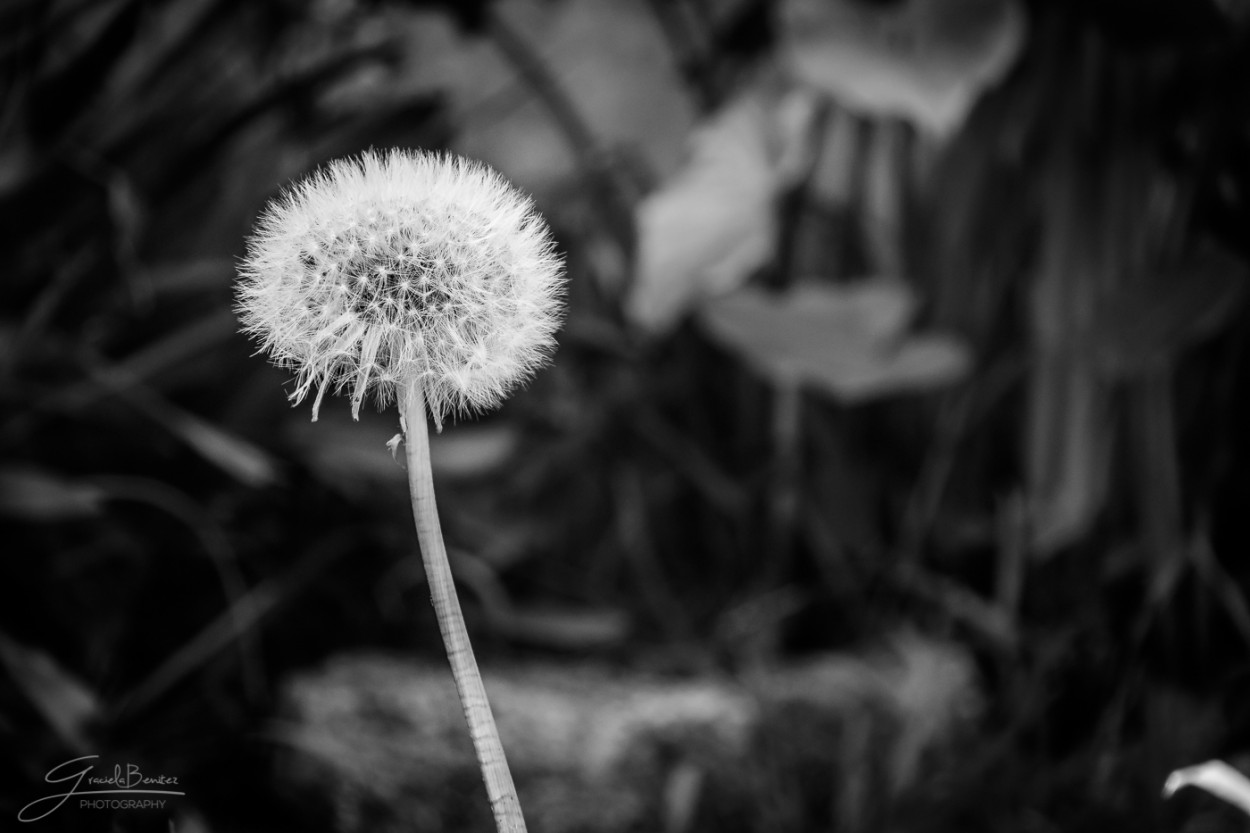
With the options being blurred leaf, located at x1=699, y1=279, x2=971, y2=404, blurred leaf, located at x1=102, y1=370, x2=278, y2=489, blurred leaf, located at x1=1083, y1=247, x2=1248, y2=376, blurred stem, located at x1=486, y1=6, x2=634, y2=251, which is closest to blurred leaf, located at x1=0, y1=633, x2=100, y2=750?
blurred leaf, located at x1=102, y1=370, x2=278, y2=489

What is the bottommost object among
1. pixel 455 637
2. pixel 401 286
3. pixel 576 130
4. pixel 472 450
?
pixel 455 637

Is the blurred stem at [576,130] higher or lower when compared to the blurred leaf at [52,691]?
higher

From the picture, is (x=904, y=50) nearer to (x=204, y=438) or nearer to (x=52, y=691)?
(x=204, y=438)

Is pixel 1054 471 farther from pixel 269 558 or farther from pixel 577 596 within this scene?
pixel 269 558

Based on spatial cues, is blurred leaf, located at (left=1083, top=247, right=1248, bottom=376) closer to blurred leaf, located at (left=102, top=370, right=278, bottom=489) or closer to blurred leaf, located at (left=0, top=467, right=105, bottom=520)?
blurred leaf, located at (left=102, top=370, right=278, bottom=489)

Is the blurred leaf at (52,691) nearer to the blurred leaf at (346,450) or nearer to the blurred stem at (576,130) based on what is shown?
the blurred leaf at (346,450)

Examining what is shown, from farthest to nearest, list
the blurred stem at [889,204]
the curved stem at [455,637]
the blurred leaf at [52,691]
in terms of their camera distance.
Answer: the blurred stem at [889,204], the blurred leaf at [52,691], the curved stem at [455,637]

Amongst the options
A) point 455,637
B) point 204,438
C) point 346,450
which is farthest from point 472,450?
point 455,637

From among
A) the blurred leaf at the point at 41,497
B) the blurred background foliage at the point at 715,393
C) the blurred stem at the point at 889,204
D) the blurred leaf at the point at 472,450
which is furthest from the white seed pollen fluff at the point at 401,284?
the blurred stem at the point at 889,204
